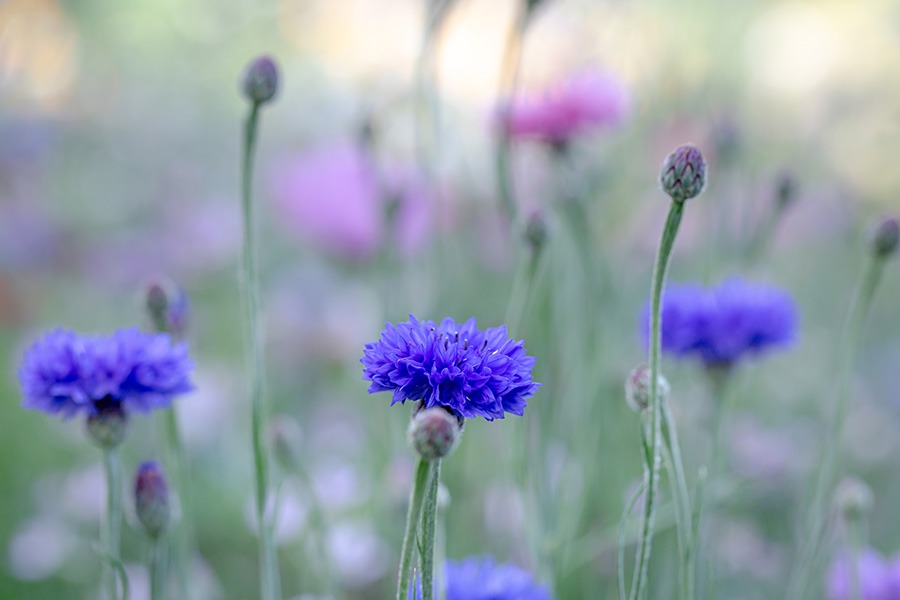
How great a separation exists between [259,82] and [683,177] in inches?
10.1

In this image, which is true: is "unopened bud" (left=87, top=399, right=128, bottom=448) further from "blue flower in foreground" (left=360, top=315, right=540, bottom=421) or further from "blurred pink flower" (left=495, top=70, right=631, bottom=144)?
"blurred pink flower" (left=495, top=70, right=631, bottom=144)

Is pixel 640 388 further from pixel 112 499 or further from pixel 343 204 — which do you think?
pixel 343 204

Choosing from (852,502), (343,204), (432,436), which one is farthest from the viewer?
(343,204)

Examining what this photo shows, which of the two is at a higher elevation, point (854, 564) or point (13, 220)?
point (13, 220)

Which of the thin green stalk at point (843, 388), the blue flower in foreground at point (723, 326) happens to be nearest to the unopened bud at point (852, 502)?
the thin green stalk at point (843, 388)

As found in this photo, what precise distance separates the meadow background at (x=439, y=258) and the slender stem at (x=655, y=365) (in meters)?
0.16

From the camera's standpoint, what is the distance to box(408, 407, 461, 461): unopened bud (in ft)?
1.19

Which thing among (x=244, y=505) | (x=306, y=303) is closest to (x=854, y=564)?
(x=244, y=505)

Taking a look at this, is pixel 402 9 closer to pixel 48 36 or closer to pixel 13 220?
pixel 48 36

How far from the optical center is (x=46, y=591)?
102 cm

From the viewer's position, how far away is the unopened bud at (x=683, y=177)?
1.40 ft

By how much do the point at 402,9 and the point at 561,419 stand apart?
105cm

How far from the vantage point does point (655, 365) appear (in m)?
0.43

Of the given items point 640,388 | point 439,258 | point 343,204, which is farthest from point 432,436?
point 343,204
